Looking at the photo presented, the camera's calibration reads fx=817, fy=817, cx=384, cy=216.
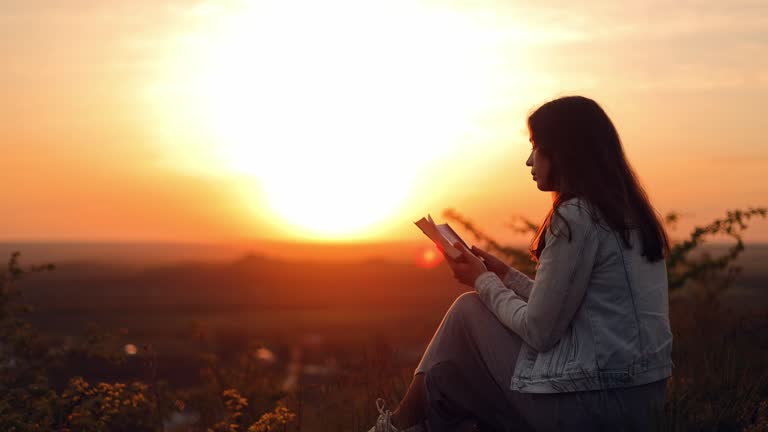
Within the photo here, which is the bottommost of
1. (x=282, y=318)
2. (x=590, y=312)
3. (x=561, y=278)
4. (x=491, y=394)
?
(x=282, y=318)

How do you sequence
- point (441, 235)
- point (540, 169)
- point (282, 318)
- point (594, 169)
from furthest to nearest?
1. point (282, 318)
2. point (441, 235)
3. point (540, 169)
4. point (594, 169)

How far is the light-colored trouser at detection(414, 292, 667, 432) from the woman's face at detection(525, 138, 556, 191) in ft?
1.97

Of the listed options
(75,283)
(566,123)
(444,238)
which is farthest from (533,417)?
(75,283)

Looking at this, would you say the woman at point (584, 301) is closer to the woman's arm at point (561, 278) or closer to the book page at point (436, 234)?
the woman's arm at point (561, 278)

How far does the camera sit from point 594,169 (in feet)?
10.9

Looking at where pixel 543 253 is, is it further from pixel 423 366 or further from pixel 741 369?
pixel 741 369

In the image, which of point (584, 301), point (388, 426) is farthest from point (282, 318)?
point (584, 301)

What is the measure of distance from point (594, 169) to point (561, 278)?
484mm

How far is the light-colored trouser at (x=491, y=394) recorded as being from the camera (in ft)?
10.9

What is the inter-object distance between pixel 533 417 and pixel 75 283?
107373 mm

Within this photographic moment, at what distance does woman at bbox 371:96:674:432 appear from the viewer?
321cm

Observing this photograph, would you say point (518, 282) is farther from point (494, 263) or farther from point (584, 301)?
point (584, 301)

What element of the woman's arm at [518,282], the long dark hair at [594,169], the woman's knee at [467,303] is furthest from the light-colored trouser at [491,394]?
the long dark hair at [594,169]

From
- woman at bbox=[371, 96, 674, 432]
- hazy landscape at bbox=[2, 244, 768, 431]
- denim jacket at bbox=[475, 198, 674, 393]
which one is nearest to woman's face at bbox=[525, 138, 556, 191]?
woman at bbox=[371, 96, 674, 432]
